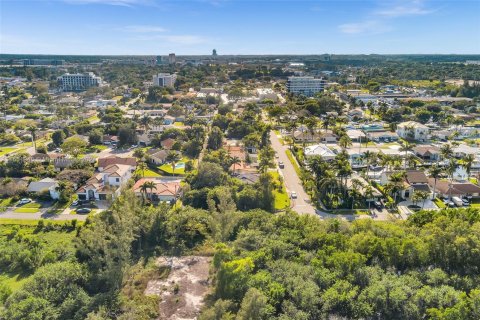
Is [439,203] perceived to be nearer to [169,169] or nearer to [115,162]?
[169,169]

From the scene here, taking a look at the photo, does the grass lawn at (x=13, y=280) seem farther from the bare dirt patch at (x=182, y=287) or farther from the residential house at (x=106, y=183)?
the residential house at (x=106, y=183)

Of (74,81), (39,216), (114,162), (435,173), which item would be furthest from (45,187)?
(74,81)

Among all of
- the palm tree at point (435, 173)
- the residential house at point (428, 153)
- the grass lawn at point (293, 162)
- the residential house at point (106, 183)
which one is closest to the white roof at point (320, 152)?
the grass lawn at point (293, 162)

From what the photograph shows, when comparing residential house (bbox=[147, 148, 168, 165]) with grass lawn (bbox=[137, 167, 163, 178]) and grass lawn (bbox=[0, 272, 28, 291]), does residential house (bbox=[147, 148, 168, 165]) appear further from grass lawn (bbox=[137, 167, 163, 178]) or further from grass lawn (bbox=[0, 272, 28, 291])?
grass lawn (bbox=[0, 272, 28, 291])

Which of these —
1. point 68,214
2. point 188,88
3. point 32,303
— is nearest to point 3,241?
point 68,214

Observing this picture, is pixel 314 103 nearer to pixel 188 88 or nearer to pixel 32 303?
pixel 188 88

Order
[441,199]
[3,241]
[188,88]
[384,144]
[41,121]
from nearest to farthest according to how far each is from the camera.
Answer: [3,241] < [441,199] < [384,144] < [41,121] < [188,88]
